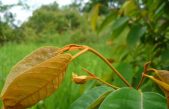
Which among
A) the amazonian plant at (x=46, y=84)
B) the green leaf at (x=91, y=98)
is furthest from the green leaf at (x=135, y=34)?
the amazonian plant at (x=46, y=84)

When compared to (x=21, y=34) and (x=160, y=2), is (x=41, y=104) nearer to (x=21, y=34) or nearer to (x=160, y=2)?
(x=160, y=2)

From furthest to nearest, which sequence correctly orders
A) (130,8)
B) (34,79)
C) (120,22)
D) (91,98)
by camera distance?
1. (130,8)
2. (120,22)
3. (91,98)
4. (34,79)

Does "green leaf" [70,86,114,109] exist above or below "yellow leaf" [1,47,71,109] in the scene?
below

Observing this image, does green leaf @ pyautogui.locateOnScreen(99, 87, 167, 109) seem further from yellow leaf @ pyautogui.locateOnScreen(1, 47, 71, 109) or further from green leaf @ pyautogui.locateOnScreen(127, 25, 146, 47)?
green leaf @ pyautogui.locateOnScreen(127, 25, 146, 47)

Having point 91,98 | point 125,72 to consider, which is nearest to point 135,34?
point 125,72

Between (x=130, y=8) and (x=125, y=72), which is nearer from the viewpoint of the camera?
(x=125, y=72)

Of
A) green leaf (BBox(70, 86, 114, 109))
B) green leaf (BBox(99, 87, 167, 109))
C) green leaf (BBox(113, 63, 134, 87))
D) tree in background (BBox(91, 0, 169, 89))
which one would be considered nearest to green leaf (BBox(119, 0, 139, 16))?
tree in background (BBox(91, 0, 169, 89))

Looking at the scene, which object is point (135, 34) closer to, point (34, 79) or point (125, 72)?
point (125, 72)
